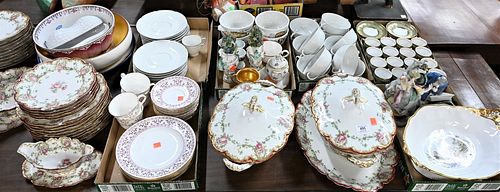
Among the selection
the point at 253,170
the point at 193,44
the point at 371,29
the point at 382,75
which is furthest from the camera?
the point at 371,29

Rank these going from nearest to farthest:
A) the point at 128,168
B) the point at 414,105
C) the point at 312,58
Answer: the point at 128,168
the point at 414,105
the point at 312,58

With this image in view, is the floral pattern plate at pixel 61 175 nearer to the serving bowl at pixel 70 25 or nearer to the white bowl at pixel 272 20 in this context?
the serving bowl at pixel 70 25

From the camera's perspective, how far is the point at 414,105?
1.16 meters

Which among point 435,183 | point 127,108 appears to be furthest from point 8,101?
point 435,183

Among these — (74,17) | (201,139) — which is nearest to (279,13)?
(201,139)

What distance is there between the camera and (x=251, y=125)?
1002 mm

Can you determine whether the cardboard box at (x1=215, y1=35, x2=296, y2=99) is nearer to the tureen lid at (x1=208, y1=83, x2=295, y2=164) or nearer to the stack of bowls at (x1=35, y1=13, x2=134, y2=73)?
the tureen lid at (x1=208, y1=83, x2=295, y2=164)

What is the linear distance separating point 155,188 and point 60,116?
0.35 metres

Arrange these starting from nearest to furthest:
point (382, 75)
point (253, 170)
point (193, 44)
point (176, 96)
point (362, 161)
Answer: point (362, 161), point (253, 170), point (176, 96), point (382, 75), point (193, 44)

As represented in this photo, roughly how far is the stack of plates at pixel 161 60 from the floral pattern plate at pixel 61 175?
36 cm

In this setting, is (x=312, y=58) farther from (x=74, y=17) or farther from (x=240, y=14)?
(x=74, y=17)

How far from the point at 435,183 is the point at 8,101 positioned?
137 centimetres

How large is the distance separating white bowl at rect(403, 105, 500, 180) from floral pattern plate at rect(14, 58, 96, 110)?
96 cm

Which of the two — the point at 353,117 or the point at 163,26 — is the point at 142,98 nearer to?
the point at 163,26
